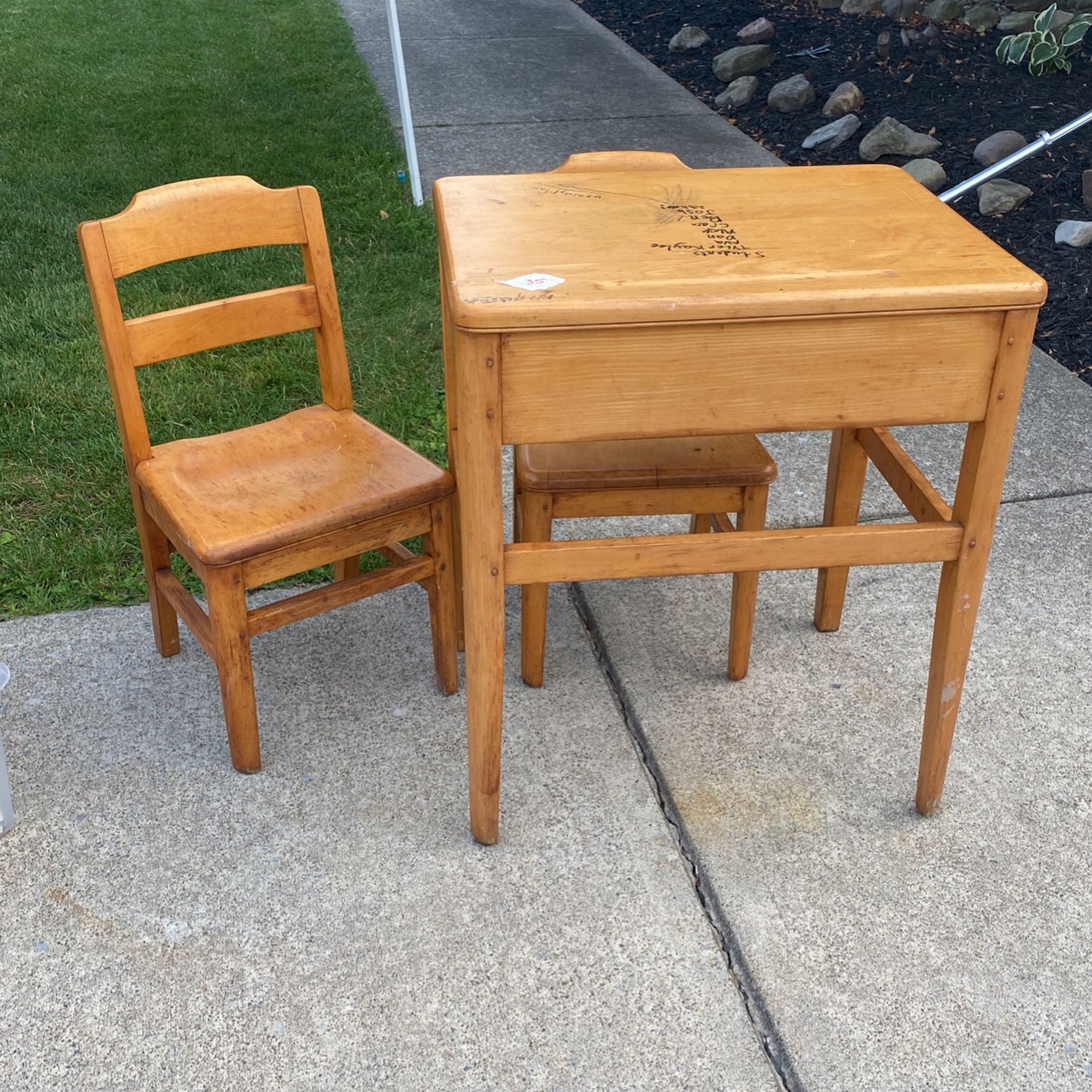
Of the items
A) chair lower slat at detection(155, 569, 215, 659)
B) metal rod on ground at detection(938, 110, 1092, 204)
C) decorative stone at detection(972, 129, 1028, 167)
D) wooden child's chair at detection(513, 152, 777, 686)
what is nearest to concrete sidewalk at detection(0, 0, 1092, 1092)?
chair lower slat at detection(155, 569, 215, 659)

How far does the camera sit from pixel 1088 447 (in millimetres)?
→ 3521

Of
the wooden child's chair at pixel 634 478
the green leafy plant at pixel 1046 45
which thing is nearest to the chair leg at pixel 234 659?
the wooden child's chair at pixel 634 478

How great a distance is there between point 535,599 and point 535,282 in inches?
34.0

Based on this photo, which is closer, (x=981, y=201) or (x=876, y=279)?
(x=876, y=279)

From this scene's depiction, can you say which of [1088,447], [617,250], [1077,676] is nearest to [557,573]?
[617,250]

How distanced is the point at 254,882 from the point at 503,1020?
20.5 inches

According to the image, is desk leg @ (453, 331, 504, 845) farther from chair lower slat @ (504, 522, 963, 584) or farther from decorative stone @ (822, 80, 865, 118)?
decorative stone @ (822, 80, 865, 118)

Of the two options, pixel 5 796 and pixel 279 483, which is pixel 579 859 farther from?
pixel 5 796

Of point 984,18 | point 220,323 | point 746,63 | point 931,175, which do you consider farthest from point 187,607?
point 984,18

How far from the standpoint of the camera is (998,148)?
5.36m

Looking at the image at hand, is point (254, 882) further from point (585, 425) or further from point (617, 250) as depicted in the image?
point (617, 250)

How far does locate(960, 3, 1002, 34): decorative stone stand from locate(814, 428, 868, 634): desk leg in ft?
16.7

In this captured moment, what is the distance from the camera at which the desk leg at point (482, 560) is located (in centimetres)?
172

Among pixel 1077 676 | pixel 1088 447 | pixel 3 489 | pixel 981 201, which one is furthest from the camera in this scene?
pixel 981 201
